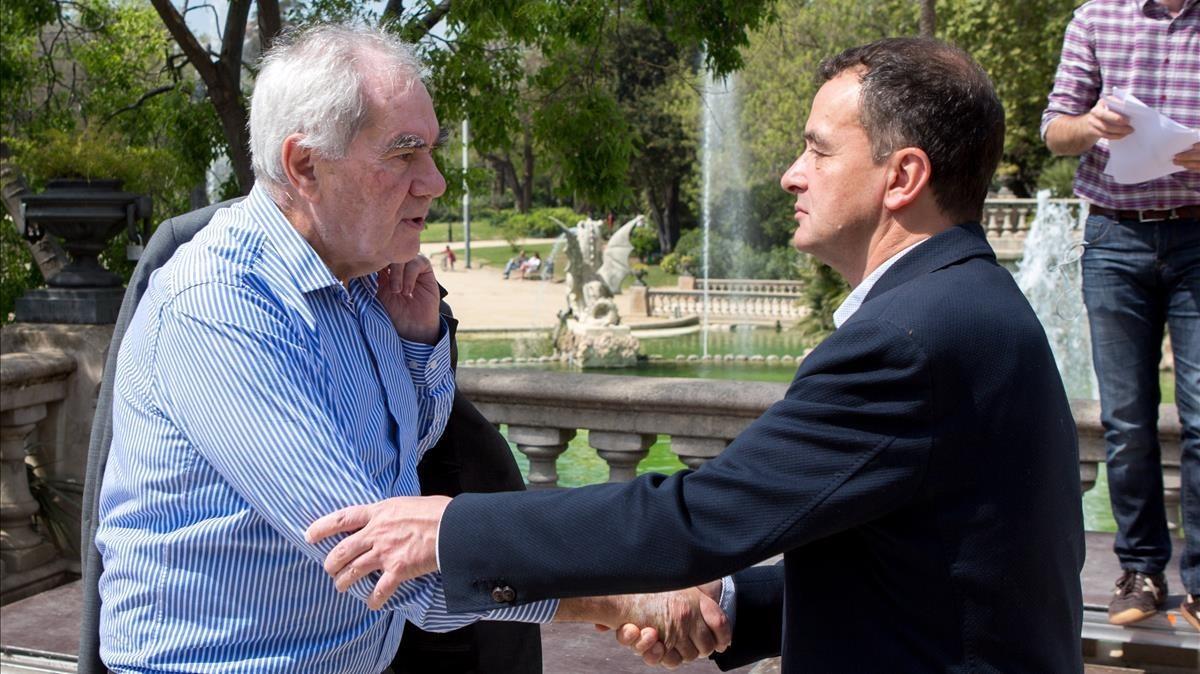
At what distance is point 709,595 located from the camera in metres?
2.89

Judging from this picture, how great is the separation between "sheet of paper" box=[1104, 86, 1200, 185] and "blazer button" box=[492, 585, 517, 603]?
3059mm

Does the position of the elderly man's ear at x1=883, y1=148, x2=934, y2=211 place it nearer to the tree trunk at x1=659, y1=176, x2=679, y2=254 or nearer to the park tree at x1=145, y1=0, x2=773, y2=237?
the park tree at x1=145, y1=0, x2=773, y2=237

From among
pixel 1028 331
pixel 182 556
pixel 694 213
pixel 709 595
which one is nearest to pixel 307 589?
pixel 182 556

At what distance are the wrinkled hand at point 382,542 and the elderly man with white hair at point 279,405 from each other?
0.04 metres

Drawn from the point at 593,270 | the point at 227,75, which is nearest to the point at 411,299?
the point at 227,75

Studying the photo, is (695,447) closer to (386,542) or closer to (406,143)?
(406,143)

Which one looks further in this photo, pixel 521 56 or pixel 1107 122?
pixel 521 56

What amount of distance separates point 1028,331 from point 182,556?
150 centimetres

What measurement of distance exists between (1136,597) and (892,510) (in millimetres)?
2973

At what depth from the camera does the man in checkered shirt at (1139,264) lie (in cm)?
464

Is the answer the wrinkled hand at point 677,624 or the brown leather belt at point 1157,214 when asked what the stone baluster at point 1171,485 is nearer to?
the brown leather belt at point 1157,214

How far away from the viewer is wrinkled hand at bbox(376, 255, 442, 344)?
3080 mm

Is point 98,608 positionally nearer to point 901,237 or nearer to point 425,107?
point 425,107

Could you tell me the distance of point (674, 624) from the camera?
2.85 meters
